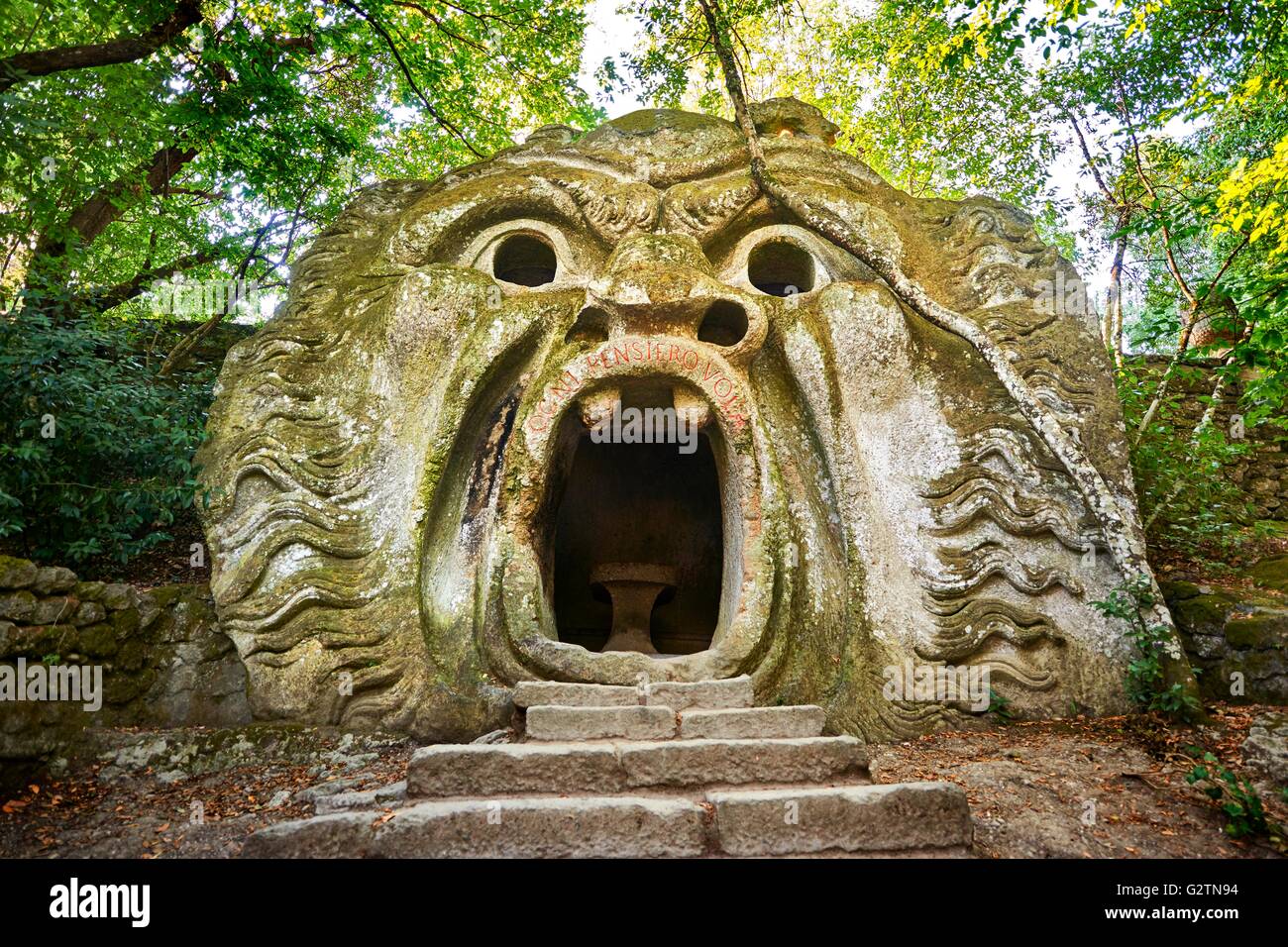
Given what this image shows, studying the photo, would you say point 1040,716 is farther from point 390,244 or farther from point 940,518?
point 390,244

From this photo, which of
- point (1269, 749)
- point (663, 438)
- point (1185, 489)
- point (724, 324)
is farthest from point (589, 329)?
point (1185, 489)

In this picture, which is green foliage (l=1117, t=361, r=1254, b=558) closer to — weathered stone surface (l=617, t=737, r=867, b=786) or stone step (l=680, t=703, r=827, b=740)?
stone step (l=680, t=703, r=827, b=740)

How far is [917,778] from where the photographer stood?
412 cm

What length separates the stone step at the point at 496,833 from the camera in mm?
2844

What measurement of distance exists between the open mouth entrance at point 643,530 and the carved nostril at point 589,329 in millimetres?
2035

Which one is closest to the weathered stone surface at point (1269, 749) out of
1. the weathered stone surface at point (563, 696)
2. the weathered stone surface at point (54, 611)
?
the weathered stone surface at point (563, 696)

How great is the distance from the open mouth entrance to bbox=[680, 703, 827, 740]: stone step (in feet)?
12.4

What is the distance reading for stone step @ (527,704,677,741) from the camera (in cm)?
373

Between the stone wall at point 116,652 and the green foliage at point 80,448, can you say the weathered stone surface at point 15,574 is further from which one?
the green foliage at point 80,448

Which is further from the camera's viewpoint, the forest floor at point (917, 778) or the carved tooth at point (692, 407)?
the carved tooth at point (692, 407)

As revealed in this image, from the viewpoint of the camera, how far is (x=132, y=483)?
19.7ft

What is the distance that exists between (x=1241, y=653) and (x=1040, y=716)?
54.8 inches

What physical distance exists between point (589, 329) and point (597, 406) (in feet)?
2.24
